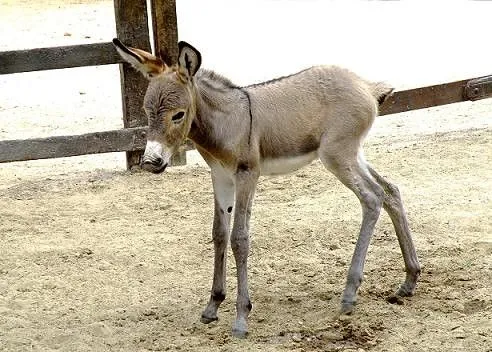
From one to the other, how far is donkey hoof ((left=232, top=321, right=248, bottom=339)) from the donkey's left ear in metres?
1.60

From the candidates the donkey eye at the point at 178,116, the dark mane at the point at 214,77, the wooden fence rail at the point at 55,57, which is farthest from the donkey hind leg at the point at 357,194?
the wooden fence rail at the point at 55,57

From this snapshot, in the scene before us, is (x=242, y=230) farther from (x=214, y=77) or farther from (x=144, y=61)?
(x=144, y=61)

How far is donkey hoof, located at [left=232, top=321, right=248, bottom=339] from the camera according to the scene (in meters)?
5.62

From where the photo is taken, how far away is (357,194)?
5.91m

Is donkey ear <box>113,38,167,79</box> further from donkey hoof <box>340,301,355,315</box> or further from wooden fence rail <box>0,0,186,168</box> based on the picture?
wooden fence rail <box>0,0,186,168</box>

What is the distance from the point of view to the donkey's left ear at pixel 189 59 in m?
5.29

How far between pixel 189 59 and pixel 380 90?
4.94 ft

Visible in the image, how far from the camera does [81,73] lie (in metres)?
13.5

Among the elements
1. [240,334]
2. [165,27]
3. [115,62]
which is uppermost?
[165,27]

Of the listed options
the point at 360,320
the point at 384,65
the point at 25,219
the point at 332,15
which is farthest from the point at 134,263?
the point at 332,15

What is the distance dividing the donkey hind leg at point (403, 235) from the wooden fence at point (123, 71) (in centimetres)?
331

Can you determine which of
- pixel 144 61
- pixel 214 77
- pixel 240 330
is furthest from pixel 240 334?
pixel 144 61

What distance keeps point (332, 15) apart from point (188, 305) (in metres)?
11.2

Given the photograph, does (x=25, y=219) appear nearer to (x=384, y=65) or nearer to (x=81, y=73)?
(x=81, y=73)
